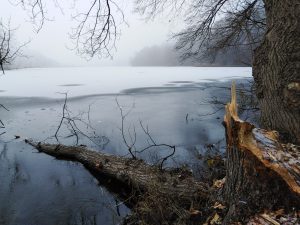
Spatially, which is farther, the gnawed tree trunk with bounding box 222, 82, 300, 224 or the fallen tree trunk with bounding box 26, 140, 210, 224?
the fallen tree trunk with bounding box 26, 140, 210, 224

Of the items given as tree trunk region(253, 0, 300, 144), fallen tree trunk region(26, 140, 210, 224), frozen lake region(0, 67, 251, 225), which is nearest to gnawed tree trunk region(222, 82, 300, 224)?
tree trunk region(253, 0, 300, 144)

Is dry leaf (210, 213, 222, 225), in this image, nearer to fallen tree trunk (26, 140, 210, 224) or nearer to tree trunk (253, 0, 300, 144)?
fallen tree trunk (26, 140, 210, 224)

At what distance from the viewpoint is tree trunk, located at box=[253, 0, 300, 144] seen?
149 inches

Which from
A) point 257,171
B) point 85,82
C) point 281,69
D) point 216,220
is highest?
point 281,69

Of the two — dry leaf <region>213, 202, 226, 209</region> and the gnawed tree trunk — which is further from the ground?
the gnawed tree trunk

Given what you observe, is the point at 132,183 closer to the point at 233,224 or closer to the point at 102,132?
the point at 233,224

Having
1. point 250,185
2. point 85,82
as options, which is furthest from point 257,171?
point 85,82

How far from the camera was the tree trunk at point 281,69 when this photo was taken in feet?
12.4

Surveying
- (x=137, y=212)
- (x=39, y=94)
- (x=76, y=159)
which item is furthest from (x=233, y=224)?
(x=39, y=94)

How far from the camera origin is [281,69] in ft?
12.9

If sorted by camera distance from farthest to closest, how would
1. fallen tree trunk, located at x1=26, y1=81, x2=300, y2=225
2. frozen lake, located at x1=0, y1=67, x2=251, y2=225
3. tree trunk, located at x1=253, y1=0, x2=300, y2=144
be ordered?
frozen lake, located at x1=0, y1=67, x2=251, y2=225, tree trunk, located at x1=253, y1=0, x2=300, y2=144, fallen tree trunk, located at x1=26, y1=81, x2=300, y2=225

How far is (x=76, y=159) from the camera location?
8.31 m

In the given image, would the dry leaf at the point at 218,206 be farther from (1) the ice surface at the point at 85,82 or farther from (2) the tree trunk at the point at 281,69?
(1) the ice surface at the point at 85,82

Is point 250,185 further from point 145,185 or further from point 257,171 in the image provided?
point 145,185
